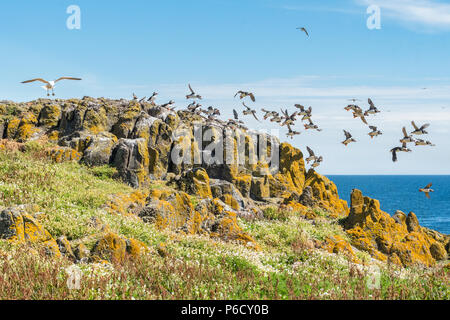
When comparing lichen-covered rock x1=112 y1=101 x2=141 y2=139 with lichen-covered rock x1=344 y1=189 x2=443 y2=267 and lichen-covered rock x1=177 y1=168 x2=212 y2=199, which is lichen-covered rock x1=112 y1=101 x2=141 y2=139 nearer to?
lichen-covered rock x1=177 y1=168 x2=212 y2=199

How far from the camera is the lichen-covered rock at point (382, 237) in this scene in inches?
941

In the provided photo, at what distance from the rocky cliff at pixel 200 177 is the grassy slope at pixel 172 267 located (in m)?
1.90

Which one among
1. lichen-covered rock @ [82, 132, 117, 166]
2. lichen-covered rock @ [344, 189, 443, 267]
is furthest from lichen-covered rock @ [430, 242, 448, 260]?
lichen-covered rock @ [82, 132, 117, 166]

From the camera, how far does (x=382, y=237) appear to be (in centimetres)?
2445

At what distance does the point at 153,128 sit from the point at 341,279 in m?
25.7

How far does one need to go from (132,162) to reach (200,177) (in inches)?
189

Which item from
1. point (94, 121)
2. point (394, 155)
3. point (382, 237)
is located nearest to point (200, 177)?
point (94, 121)

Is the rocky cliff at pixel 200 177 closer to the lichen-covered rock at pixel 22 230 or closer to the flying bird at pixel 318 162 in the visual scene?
the flying bird at pixel 318 162

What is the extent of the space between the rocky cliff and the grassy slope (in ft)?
6.25

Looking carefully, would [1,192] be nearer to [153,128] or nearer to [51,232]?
[51,232]

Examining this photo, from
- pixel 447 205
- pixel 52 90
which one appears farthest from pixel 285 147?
pixel 447 205

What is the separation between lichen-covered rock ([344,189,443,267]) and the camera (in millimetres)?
23906

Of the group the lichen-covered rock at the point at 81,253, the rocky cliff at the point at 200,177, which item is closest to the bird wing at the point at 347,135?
the rocky cliff at the point at 200,177

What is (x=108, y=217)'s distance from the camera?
1723 cm
